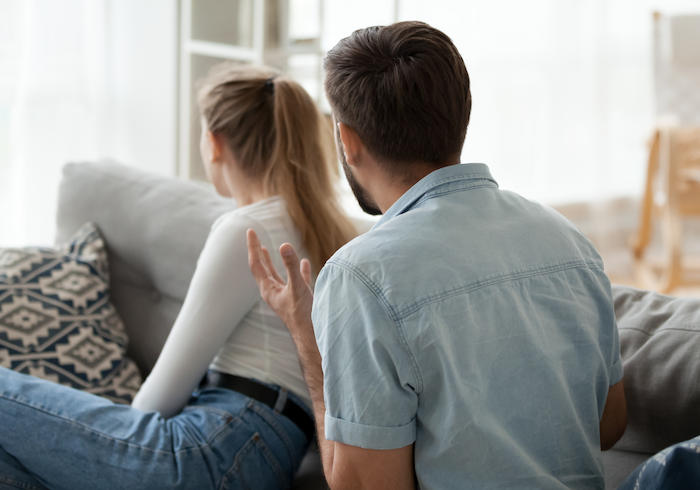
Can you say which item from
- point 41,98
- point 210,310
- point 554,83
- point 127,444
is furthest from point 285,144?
point 554,83

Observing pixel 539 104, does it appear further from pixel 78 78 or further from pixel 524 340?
pixel 524 340

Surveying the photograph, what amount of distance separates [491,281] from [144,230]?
1100mm

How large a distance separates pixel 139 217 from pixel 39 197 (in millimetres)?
1421

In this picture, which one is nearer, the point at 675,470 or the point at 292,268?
the point at 675,470

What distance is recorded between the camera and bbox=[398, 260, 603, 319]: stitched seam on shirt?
641mm

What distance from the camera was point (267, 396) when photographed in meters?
1.15

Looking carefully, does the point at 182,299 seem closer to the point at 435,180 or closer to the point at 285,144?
the point at 285,144

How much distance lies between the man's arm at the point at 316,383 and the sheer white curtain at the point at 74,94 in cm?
211

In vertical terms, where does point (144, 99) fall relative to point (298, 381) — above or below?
above

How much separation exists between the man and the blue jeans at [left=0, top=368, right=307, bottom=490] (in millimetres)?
337

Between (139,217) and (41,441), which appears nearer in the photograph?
(41,441)

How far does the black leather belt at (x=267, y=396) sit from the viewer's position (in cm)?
114

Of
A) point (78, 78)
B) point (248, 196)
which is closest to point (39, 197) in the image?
point (78, 78)

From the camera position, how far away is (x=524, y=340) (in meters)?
0.68
